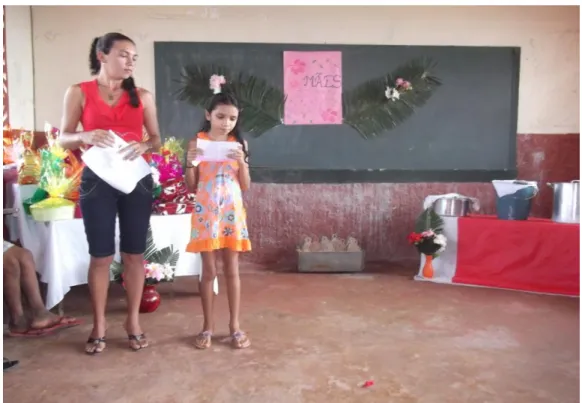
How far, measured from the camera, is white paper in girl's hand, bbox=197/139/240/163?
97.3 inches

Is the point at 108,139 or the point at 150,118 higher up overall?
the point at 150,118

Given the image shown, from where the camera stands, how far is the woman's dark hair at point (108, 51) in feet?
7.78

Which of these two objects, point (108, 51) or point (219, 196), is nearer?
point (108, 51)

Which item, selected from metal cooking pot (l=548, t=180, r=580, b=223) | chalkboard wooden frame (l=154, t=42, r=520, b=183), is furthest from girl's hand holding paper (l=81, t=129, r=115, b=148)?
metal cooking pot (l=548, t=180, r=580, b=223)

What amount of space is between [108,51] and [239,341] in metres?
1.42

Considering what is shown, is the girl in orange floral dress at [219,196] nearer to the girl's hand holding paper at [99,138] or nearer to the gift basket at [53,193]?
the girl's hand holding paper at [99,138]

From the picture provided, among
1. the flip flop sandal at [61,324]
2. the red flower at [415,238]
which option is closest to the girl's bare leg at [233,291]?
the flip flop sandal at [61,324]

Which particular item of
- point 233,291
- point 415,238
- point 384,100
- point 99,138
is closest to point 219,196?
point 233,291

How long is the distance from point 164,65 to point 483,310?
300 centimetres

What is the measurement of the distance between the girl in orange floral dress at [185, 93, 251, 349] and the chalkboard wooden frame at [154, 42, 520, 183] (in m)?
1.99

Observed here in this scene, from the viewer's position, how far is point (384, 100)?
4.68 metres

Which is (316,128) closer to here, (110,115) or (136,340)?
(110,115)

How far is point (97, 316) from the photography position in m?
2.58

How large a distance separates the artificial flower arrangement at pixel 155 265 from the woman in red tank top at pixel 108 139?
621mm
